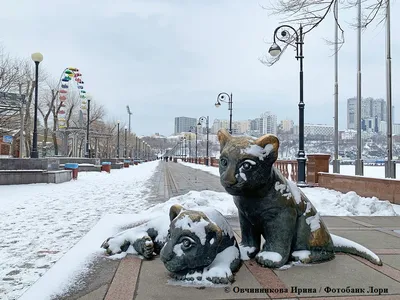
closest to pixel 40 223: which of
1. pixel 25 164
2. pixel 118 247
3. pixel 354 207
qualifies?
pixel 118 247

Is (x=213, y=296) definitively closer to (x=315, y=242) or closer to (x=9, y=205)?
(x=315, y=242)

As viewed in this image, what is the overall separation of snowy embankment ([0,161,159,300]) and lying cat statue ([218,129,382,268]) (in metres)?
2.33

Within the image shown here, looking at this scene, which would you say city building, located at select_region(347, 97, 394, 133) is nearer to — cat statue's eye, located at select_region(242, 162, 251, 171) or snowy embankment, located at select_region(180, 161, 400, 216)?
snowy embankment, located at select_region(180, 161, 400, 216)

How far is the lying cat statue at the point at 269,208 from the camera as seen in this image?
339cm

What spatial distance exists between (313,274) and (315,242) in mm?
418

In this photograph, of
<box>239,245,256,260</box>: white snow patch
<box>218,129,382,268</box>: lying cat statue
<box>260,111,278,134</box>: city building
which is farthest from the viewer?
<box>260,111,278,134</box>: city building

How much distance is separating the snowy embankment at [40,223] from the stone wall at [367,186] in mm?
6850

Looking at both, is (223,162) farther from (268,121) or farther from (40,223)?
(268,121)

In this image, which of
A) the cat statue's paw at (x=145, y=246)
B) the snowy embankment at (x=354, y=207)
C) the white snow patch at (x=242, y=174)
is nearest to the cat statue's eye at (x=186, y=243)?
the white snow patch at (x=242, y=174)

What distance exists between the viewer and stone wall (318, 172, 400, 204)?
979 centimetres

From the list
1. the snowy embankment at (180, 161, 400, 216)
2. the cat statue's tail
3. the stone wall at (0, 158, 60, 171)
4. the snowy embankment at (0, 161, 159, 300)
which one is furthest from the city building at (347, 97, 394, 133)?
the cat statue's tail

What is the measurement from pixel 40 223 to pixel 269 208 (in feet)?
19.7

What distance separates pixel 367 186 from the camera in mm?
10828

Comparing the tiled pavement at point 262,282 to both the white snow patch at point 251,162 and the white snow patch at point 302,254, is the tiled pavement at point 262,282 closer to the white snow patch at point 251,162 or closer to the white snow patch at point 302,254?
the white snow patch at point 302,254
